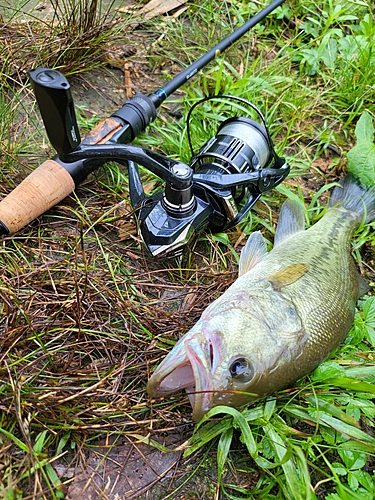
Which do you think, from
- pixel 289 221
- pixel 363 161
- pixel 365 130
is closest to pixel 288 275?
pixel 289 221

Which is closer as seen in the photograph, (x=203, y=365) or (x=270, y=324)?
(x=203, y=365)

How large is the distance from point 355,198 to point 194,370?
202cm

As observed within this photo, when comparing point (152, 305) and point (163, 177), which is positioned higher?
point (163, 177)

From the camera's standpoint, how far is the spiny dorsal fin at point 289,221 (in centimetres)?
315

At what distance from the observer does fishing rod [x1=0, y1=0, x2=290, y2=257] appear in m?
2.46

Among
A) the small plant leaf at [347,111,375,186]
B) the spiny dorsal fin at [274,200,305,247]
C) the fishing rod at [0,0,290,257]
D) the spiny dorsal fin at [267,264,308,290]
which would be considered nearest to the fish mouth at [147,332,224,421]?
the spiny dorsal fin at [267,264,308,290]

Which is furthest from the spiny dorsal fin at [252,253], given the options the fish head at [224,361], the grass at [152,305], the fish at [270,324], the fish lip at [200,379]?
the fish lip at [200,379]

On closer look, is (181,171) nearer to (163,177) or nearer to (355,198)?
(163,177)

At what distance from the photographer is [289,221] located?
320 cm

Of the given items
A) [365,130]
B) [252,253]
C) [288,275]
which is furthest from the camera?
[365,130]

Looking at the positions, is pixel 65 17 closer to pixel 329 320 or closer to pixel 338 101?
pixel 338 101

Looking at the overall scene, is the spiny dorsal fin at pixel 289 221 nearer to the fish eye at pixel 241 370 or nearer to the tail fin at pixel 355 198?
the tail fin at pixel 355 198

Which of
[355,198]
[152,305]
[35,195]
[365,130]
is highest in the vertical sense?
[35,195]

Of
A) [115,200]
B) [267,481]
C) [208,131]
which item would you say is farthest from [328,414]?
[208,131]
